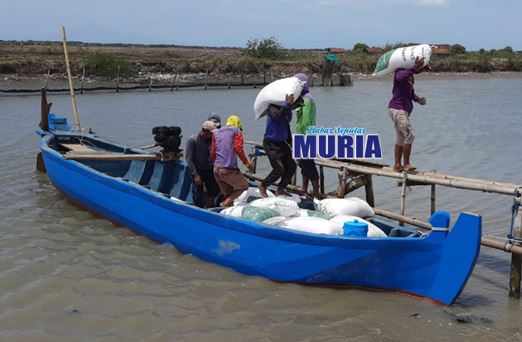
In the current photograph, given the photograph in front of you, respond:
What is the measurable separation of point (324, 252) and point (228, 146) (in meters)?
2.08

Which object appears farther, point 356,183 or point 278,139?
point 356,183

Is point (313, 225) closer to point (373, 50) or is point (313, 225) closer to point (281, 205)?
point (281, 205)

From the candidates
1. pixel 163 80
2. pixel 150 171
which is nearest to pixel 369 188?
pixel 150 171

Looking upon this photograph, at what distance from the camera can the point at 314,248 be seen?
5816mm

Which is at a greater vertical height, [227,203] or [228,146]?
[228,146]

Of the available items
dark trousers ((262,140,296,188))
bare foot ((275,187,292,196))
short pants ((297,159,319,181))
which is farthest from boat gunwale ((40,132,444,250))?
short pants ((297,159,319,181))

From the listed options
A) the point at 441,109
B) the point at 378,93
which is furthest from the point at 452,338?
the point at 378,93

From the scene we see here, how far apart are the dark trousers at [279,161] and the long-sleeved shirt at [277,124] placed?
0.08 meters

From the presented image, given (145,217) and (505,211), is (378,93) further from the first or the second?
(145,217)

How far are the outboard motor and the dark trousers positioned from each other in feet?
7.35

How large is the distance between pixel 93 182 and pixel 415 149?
368 inches

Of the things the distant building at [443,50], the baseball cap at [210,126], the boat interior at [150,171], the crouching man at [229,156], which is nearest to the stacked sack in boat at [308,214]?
the crouching man at [229,156]

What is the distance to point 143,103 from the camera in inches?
1176

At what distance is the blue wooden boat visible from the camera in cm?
541
